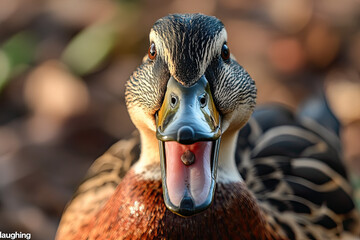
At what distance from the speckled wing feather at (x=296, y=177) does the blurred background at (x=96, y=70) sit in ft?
2.30

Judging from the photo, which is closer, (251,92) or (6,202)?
(251,92)

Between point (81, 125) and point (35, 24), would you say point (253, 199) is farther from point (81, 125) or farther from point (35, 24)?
point (35, 24)

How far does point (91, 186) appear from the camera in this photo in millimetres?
2186

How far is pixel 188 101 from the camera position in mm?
1315

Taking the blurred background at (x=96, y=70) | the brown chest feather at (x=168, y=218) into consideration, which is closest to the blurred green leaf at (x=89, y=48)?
the blurred background at (x=96, y=70)

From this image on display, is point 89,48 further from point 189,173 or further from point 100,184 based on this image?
point 189,173

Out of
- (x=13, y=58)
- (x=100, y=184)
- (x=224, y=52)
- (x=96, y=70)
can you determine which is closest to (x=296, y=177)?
(x=100, y=184)

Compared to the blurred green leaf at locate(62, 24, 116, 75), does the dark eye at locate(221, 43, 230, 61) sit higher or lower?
higher

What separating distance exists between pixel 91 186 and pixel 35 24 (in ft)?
5.84

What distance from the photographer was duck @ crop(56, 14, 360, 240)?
53.0 inches

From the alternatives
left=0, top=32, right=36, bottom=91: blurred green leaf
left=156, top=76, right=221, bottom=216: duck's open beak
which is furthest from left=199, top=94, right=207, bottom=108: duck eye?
left=0, top=32, right=36, bottom=91: blurred green leaf

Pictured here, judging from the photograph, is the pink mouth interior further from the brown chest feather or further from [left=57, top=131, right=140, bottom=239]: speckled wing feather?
[left=57, top=131, right=140, bottom=239]: speckled wing feather

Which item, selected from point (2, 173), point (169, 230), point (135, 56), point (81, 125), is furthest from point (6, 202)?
point (169, 230)

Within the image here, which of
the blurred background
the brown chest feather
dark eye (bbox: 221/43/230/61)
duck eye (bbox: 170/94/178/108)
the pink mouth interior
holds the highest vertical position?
dark eye (bbox: 221/43/230/61)
